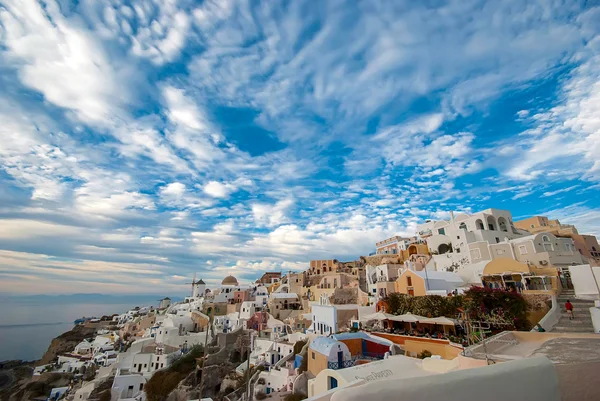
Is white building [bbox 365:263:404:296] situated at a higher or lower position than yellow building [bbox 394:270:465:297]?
higher

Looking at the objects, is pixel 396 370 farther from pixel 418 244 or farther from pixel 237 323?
pixel 237 323

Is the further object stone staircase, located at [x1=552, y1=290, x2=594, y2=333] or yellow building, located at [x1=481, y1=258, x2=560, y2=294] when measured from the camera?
yellow building, located at [x1=481, y1=258, x2=560, y2=294]

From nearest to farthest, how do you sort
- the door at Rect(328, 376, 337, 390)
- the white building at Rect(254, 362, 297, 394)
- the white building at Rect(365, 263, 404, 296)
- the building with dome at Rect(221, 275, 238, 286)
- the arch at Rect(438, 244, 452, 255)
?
Result: the door at Rect(328, 376, 337, 390) < the white building at Rect(254, 362, 297, 394) < the white building at Rect(365, 263, 404, 296) < the arch at Rect(438, 244, 452, 255) < the building with dome at Rect(221, 275, 238, 286)

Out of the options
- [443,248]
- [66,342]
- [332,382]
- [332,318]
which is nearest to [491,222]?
[443,248]

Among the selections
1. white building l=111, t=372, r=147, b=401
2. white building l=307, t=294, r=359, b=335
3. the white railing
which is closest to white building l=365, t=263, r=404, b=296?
white building l=307, t=294, r=359, b=335

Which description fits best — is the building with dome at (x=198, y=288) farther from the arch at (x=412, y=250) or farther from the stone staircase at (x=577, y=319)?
the stone staircase at (x=577, y=319)

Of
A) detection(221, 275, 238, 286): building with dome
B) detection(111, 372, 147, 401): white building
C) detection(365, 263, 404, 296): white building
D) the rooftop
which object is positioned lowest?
detection(111, 372, 147, 401): white building

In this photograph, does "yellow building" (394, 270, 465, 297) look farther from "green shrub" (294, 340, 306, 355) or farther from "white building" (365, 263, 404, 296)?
"green shrub" (294, 340, 306, 355)

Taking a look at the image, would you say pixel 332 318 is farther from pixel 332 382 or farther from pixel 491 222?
pixel 491 222

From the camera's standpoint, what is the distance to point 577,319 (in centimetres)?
1622

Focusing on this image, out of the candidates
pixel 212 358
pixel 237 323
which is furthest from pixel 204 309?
pixel 212 358

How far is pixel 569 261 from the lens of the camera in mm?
29078

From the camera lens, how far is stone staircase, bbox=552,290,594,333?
587 inches

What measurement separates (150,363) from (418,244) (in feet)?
133
